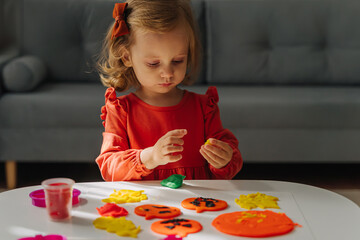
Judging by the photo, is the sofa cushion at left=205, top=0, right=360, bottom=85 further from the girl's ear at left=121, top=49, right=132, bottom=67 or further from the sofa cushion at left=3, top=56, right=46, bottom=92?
the girl's ear at left=121, top=49, right=132, bottom=67

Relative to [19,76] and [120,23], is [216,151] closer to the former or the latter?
[120,23]

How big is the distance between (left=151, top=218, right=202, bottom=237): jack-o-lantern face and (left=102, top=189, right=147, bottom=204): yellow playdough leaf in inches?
5.4

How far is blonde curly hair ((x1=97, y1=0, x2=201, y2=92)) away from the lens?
132cm

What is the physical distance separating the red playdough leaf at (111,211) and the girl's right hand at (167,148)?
0.18 m

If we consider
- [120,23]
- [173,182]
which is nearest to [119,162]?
[173,182]

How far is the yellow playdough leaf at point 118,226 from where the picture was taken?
2.90 feet

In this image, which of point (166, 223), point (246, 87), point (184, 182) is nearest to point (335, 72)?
point (246, 87)

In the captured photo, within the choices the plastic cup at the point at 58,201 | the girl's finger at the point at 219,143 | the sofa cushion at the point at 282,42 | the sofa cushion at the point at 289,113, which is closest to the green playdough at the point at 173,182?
the girl's finger at the point at 219,143

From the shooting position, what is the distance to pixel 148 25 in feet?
4.32

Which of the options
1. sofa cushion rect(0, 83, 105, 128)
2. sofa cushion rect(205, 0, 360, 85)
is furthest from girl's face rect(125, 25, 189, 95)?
sofa cushion rect(205, 0, 360, 85)

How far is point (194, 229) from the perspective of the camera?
0.90 m

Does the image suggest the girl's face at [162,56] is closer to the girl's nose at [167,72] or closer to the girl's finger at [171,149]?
the girl's nose at [167,72]

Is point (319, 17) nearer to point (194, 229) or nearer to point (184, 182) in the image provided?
point (184, 182)

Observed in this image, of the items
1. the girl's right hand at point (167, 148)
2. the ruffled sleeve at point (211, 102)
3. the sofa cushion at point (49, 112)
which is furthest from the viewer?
the sofa cushion at point (49, 112)
